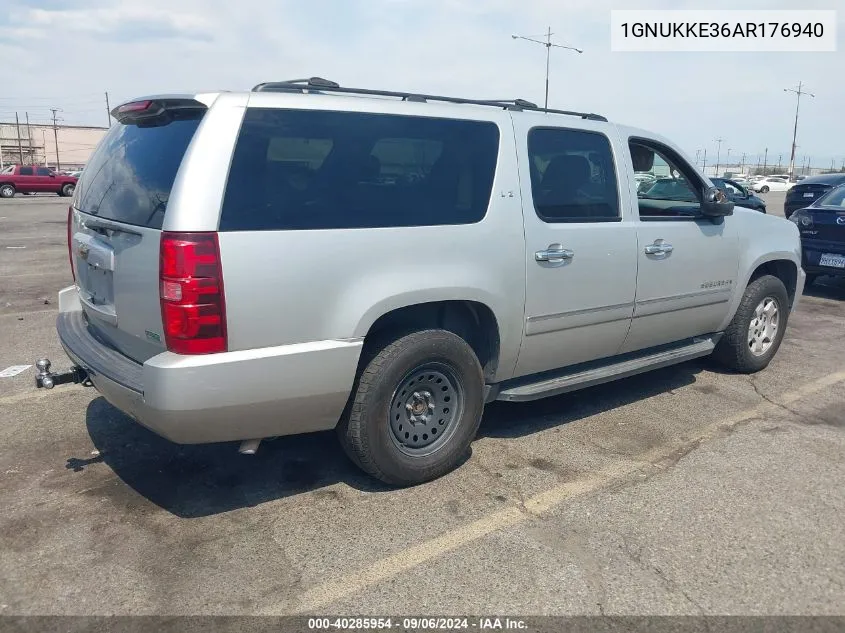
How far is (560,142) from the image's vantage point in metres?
4.21

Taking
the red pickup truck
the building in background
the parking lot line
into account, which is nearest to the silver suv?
the parking lot line

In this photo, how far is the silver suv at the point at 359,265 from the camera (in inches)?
116

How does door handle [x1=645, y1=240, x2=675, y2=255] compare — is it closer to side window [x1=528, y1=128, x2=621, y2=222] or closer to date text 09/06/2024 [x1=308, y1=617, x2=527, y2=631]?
side window [x1=528, y1=128, x2=621, y2=222]

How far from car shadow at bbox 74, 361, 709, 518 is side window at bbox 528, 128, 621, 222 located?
1.43m

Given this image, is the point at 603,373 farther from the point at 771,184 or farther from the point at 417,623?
the point at 771,184

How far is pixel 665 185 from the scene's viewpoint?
16.6ft

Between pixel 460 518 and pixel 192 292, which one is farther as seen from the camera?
pixel 460 518

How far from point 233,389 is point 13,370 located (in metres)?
3.59

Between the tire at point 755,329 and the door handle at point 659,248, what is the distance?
3.99 feet

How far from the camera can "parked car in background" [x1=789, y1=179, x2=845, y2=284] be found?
8750 millimetres

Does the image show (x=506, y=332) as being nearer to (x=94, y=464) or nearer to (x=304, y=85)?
(x=304, y=85)

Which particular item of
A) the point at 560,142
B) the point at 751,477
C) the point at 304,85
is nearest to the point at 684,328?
the point at 751,477

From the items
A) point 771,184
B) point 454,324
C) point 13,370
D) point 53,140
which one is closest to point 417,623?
point 454,324

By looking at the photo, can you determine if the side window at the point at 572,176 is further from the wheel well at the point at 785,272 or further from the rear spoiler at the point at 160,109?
the wheel well at the point at 785,272
